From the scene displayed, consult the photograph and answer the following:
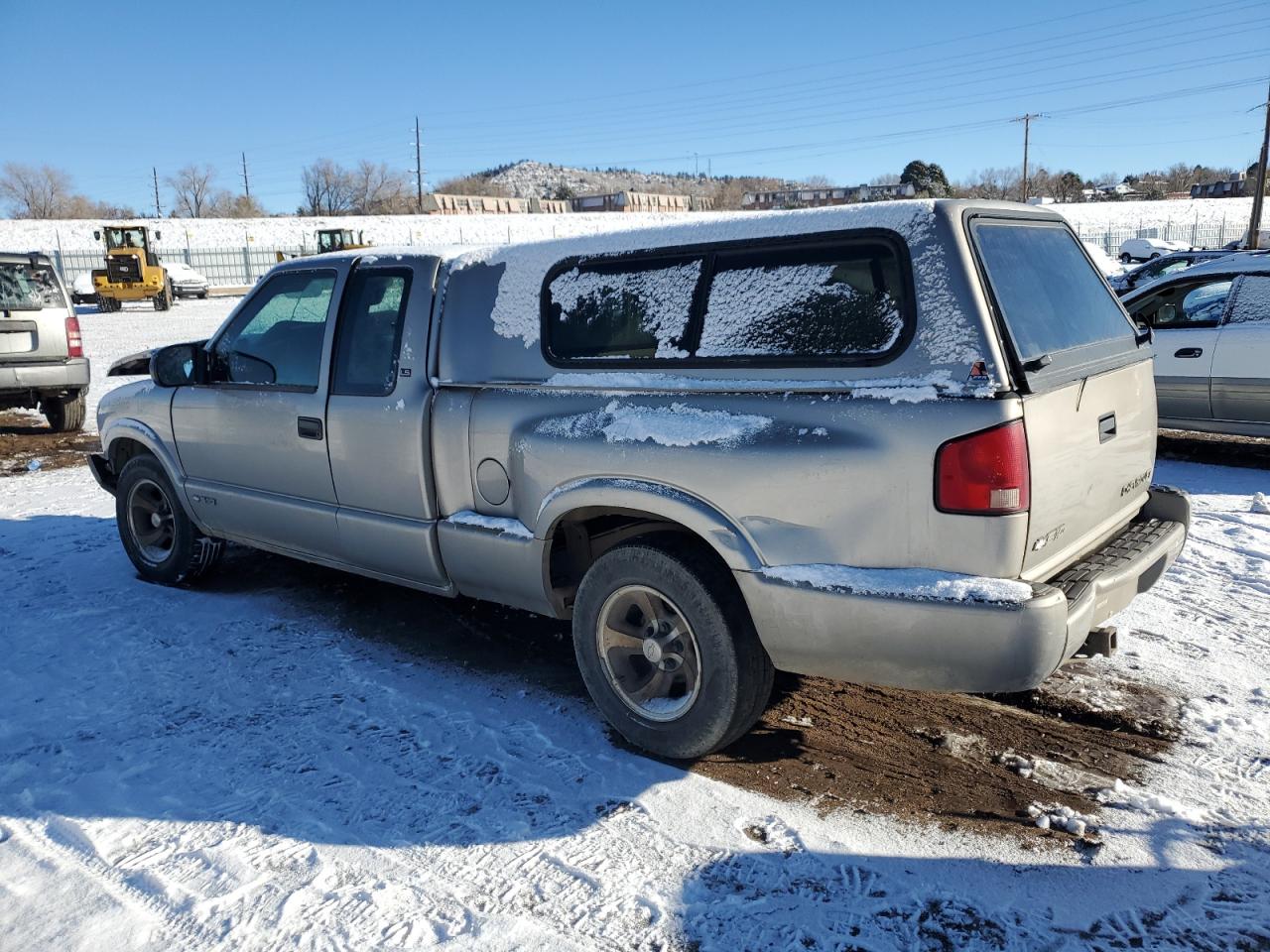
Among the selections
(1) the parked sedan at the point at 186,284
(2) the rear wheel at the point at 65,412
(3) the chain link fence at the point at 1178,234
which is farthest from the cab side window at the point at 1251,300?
(3) the chain link fence at the point at 1178,234

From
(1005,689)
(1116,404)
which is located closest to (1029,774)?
(1005,689)

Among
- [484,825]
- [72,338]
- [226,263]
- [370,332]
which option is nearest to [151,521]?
[370,332]

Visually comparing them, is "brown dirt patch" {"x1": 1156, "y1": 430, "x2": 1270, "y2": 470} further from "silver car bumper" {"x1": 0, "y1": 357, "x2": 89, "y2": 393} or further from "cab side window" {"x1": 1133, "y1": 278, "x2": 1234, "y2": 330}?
"silver car bumper" {"x1": 0, "y1": 357, "x2": 89, "y2": 393}

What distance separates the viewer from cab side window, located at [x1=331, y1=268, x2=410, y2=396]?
14.4ft

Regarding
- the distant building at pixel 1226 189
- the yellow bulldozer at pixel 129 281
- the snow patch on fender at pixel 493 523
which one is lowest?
the snow patch on fender at pixel 493 523

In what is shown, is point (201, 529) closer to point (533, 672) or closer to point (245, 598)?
point (245, 598)

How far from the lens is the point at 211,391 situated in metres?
5.27

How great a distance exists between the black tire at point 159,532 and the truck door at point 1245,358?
25.8 ft

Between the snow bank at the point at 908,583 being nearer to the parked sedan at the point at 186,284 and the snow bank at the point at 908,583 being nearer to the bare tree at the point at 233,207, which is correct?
the parked sedan at the point at 186,284

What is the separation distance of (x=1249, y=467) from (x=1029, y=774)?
612cm

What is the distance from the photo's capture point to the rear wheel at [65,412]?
1121cm

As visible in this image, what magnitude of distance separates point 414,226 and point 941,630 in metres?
69.7

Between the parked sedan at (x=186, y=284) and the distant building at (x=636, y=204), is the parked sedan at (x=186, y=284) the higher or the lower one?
the lower one

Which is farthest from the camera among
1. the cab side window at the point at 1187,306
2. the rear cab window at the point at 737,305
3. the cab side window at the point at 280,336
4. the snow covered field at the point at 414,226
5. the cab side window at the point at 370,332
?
the snow covered field at the point at 414,226
